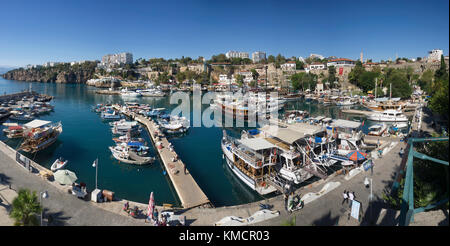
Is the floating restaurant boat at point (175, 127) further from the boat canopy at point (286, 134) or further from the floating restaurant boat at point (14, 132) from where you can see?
the floating restaurant boat at point (14, 132)

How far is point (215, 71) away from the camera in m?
116

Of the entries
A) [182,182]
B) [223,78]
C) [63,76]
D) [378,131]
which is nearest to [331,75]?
[223,78]

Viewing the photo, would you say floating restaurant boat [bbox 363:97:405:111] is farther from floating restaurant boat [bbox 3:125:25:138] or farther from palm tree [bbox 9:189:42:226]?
floating restaurant boat [bbox 3:125:25:138]

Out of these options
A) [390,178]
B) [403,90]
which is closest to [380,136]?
[390,178]

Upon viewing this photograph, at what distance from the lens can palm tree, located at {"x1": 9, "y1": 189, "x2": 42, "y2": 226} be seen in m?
7.78

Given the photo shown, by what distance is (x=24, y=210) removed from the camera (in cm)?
791

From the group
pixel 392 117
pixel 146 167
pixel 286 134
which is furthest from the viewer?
pixel 392 117

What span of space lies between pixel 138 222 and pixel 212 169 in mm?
10316

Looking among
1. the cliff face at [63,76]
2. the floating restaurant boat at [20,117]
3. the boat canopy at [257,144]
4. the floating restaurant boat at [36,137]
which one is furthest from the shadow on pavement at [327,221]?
the cliff face at [63,76]

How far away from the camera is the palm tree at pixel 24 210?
7.78 m

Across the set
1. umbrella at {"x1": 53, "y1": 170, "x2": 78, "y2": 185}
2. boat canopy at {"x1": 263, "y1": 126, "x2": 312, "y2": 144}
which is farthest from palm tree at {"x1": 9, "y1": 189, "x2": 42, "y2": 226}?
boat canopy at {"x1": 263, "y1": 126, "x2": 312, "y2": 144}

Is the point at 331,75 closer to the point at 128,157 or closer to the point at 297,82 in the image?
the point at 297,82
